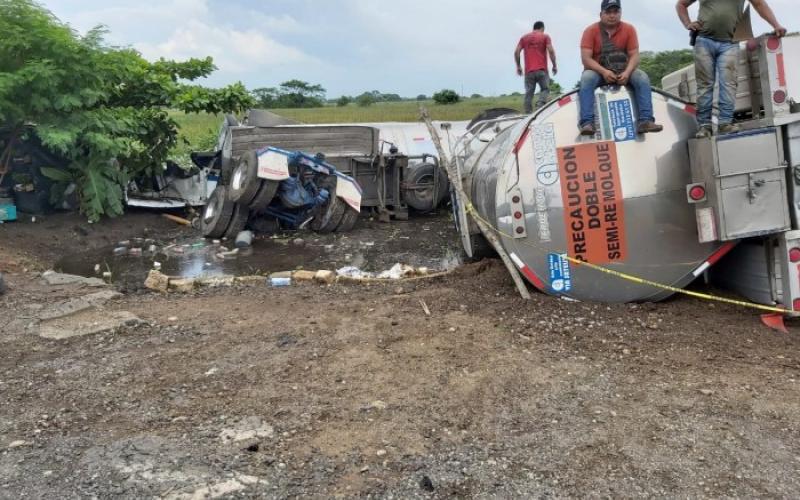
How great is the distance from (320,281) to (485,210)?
1.85 metres

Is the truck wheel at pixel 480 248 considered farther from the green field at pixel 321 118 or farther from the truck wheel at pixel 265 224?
the green field at pixel 321 118

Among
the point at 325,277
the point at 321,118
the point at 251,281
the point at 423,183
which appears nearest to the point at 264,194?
the point at 251,281

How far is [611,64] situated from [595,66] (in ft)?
0.78

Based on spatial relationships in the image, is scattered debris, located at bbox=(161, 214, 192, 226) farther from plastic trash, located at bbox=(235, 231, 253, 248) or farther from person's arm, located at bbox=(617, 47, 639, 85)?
person's arm, located at bbox=(617, 47, 639, 85)

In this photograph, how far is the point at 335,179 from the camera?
33.0 feet

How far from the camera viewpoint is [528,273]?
5043 millimetres

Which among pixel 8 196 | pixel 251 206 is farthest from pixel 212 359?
pixel 8 196

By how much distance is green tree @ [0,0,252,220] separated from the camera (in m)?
8.97

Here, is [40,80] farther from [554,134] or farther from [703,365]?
[703,365]

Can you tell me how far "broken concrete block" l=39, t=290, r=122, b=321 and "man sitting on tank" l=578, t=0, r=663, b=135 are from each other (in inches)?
170

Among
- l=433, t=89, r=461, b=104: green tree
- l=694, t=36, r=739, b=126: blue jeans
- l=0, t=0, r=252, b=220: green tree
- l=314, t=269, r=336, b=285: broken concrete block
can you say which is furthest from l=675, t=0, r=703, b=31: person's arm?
l=433, t=89, r=461, b=104: green tree

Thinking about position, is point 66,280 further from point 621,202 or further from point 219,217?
point 621,202

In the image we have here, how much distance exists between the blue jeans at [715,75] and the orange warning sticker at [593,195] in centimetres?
79

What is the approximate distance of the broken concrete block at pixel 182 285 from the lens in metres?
6.30
